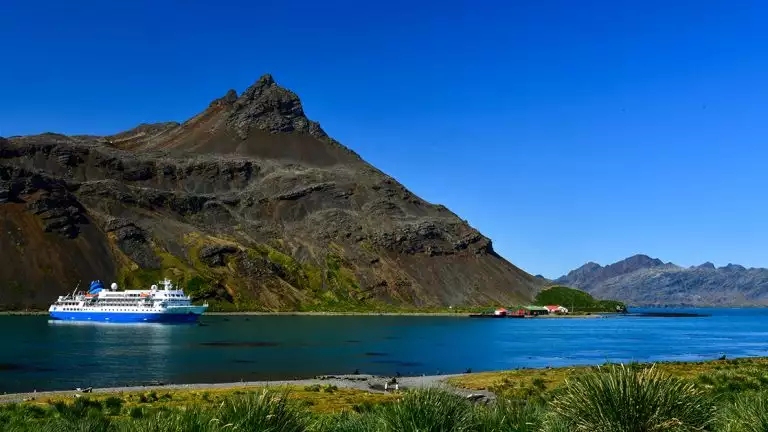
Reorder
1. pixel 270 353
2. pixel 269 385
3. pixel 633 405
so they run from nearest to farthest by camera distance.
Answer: pixel 633 405
pixel 269 385
pixel 270 353

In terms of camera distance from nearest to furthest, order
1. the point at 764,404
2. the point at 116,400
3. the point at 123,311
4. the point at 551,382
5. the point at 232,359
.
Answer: the point at 764,404
the point at 116,400
the point at 551,382
the point at 232,359
the point at 123,311

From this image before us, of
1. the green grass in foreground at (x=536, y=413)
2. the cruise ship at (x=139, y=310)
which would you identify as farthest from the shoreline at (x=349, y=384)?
the cruise ship at (x=139, y=310)

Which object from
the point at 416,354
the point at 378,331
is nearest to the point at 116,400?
the point at 416,354

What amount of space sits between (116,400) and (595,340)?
121m

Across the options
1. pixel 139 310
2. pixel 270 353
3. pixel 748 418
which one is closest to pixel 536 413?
pixel 748 418

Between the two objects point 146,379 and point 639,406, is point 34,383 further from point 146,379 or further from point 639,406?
point 639,406

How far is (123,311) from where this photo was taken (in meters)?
196

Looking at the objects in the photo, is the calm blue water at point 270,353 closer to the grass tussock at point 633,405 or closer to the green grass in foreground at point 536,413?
the green grass in foreground at point 536,413

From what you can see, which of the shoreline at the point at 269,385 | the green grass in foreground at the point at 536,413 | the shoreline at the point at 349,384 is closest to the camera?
the green grass in foreground at the point at 536,413

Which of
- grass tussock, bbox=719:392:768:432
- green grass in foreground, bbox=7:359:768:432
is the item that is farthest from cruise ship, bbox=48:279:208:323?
grass tussock, bbox=719:392:768:432

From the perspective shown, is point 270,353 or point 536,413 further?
point 270,353

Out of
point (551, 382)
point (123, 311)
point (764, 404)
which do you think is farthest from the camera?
point (123, 311)

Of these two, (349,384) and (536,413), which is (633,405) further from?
(349,384)

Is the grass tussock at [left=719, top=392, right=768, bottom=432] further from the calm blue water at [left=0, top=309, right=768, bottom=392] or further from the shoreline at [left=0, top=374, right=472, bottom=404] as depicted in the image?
the calm blue water at [left=0, top=309, right=768, bottom=392]
